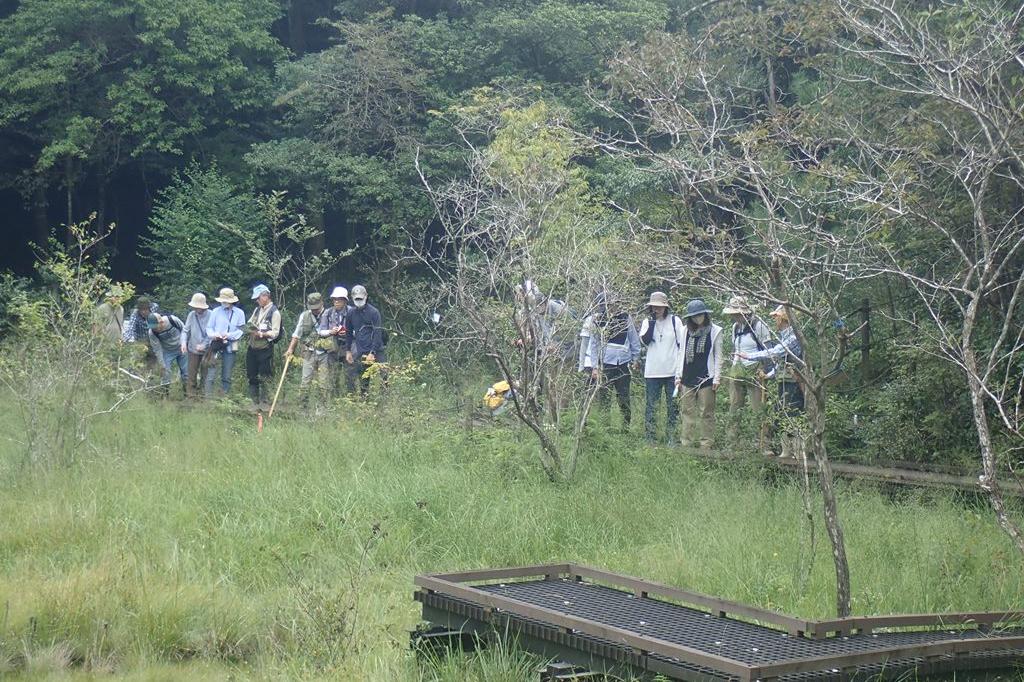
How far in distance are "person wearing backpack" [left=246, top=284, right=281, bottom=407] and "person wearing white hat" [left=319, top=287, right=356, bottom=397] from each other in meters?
0.76

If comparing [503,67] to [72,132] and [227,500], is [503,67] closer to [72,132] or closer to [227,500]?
[72,132]

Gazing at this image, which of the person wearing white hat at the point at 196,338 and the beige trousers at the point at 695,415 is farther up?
the person wearing white hat at the point at 196,338

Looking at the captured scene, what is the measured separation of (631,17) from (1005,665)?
26.9 metres

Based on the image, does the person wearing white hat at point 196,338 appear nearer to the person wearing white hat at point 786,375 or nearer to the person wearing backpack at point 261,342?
the person wearing backpack at point 261,342

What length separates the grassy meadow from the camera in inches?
274

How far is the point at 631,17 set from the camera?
30250 millimetres

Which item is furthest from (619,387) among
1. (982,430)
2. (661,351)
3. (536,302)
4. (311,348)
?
(982,430)

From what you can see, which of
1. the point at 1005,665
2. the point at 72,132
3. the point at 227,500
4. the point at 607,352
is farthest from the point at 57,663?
the point at 72,132

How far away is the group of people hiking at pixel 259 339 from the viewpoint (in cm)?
1573

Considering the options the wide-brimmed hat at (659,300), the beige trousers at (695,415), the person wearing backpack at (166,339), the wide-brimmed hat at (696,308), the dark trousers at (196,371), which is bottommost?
the beige trousers at (695,415)

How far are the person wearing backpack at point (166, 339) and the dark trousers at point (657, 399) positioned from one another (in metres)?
7.47

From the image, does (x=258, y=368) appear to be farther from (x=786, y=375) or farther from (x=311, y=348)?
(x=786, y=375)

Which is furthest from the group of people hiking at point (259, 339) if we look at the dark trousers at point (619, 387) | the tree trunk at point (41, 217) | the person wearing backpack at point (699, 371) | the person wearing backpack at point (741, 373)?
the tree trunk at point (41, 217)

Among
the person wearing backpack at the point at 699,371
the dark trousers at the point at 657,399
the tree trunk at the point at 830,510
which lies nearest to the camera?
the tree trunk at the point at 830,510
